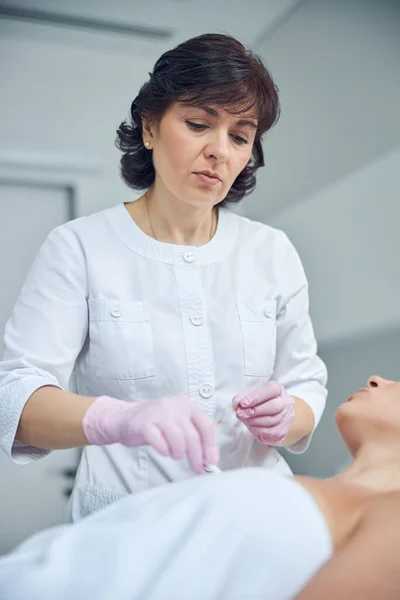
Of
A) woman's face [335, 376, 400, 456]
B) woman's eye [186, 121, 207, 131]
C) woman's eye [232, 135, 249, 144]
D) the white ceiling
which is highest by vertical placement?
the white ceiling

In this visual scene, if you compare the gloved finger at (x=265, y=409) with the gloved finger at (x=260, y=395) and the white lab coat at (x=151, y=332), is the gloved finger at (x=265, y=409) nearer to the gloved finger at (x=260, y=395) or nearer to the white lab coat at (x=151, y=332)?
the gloved finger at (x=260, y=395)

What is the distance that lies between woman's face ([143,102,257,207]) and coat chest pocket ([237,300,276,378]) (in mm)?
246

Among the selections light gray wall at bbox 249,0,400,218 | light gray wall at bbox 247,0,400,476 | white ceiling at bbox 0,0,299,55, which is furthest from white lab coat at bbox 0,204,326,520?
white ceiling at bbox 0,0,299,55

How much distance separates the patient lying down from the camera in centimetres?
89

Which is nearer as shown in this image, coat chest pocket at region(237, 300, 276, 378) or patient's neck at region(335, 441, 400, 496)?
patient's neck at region(335, 441, 400, 496)

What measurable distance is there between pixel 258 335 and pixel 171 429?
0.53 meters

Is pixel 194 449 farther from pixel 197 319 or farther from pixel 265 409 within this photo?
pixel 197 319

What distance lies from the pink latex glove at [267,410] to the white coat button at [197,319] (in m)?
0.20

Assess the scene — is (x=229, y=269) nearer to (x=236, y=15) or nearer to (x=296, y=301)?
(x=296, y=301)

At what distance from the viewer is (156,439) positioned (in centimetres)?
108

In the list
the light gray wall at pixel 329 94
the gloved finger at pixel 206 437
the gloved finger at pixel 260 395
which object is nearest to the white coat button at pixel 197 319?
the gloved finger at pixel 260 395

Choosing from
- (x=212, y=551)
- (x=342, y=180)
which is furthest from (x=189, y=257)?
(x=342, y=180)

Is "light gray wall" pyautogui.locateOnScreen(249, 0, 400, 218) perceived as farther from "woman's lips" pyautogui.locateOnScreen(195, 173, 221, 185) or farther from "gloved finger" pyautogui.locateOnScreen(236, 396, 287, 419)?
"gloved finger" pyautogui.locateOnScreen(236, 396, 287, 419)

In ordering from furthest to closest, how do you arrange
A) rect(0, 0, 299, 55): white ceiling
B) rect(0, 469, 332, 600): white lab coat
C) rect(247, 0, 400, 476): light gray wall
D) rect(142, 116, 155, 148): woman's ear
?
rect(0, 0, 299, 55): white ceiling < rect(247, 0, 400, 476): light gray wall < rect(142, 116, 155, 148): woman's ear < rect(0, 469, 332, 600): white lab coat
